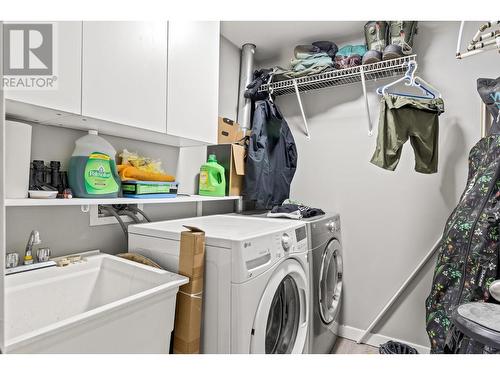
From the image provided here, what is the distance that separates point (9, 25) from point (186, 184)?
4.36 feet

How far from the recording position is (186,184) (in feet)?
7.02

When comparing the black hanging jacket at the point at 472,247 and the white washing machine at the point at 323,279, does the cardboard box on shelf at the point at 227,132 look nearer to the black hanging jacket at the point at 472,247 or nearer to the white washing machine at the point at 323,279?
the white washing machine at the point at 323,279

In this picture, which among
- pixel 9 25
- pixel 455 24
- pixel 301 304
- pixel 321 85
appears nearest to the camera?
pixel 9 25

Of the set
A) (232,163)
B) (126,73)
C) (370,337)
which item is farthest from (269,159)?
(370,337)

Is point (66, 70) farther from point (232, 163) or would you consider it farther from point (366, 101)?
point (366, 101)

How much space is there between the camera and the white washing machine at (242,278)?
1.15m

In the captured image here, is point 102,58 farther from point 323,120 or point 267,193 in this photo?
point 323,120

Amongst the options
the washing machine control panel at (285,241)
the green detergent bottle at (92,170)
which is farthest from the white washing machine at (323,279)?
the green detergent bottle at (92,170)

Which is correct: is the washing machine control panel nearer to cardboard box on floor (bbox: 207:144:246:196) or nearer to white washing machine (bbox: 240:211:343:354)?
white washing machine (bbox: 240:211:343:354)

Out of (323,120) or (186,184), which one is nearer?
(186,184)

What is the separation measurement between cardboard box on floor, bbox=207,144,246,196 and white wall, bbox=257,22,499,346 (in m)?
→ 0.69

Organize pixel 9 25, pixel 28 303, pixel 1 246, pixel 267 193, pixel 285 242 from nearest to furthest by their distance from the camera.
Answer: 1. pixel 1 246
2. pixel 9 25
3. pixel 28 303
4. pixel 285 242
5. pixel 267 193

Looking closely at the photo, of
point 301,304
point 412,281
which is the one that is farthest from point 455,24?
point 301,304

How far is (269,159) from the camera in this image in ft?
7.64
